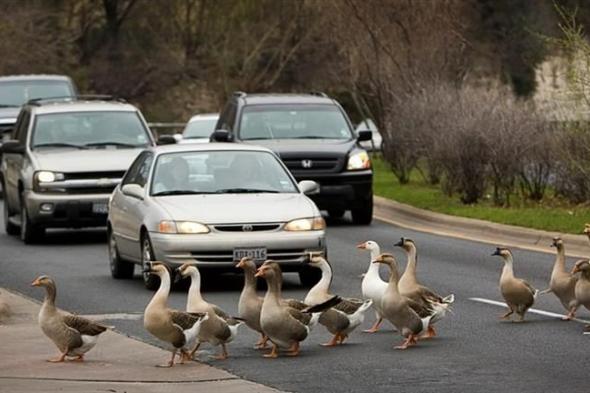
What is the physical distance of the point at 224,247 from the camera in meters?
17.3

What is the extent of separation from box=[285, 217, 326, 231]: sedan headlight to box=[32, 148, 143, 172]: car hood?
244 inches

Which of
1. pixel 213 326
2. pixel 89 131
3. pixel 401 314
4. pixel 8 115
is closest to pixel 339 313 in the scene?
pixel 401 314

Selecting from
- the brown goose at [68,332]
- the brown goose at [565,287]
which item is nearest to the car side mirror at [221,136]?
the brown goose at [565,287]

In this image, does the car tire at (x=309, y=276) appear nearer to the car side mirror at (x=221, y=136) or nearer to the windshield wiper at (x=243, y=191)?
the windshield wiper at (x=243, y=191)

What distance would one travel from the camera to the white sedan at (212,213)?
17.3 meters

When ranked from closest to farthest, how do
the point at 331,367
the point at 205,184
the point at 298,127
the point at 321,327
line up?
the point at 331,367 < the point at 321,327 < the point at 205,184 < the point at 298,127

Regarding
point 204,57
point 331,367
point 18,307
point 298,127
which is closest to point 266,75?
point 204,57

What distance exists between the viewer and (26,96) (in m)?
36.1

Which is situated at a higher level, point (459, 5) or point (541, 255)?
point (459, 5)

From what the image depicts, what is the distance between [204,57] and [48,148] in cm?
3367

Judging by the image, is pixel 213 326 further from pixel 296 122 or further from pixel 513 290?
pixel 296 122

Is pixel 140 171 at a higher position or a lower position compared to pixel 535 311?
higher

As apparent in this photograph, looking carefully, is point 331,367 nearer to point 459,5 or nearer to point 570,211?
point 570,211

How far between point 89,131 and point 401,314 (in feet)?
39.0
